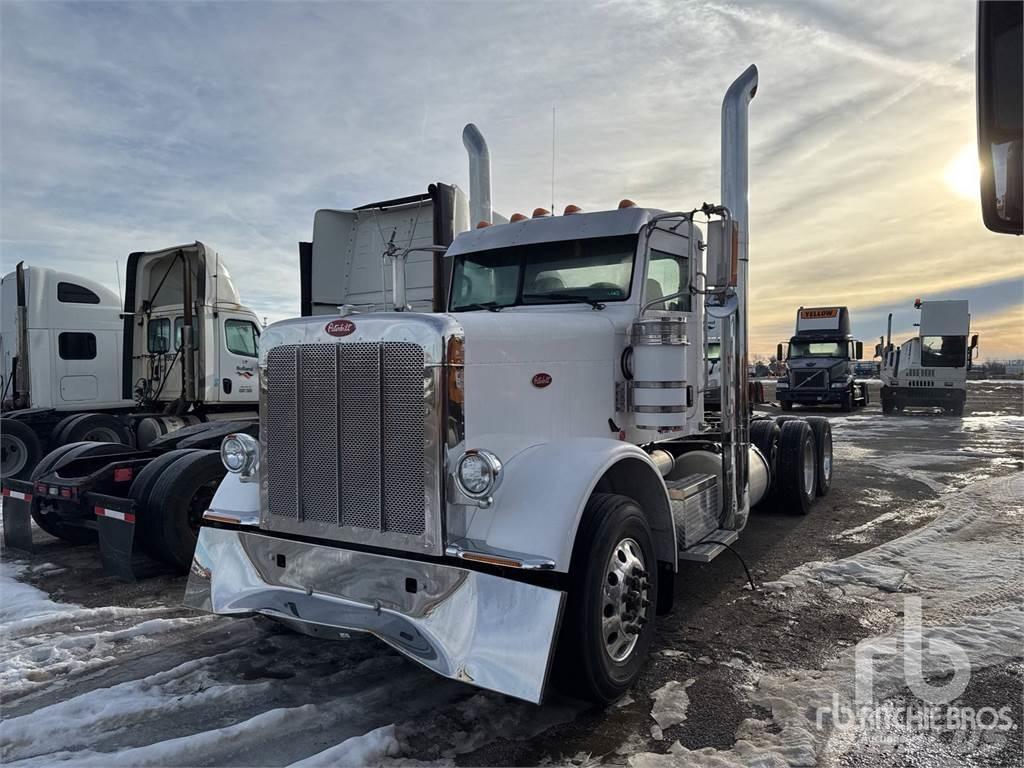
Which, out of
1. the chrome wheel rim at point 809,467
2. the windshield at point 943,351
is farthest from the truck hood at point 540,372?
the windshield at point 943,351

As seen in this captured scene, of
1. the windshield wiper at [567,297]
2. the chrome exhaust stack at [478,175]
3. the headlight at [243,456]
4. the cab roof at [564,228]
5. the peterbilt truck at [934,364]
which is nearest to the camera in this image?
the headlight at [243,456]

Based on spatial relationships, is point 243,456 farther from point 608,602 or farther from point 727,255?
point 727,255

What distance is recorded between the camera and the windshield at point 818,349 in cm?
2581

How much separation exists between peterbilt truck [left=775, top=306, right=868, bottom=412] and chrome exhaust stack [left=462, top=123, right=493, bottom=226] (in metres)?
21.6

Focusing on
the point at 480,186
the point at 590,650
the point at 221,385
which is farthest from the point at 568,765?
the point at 221,385

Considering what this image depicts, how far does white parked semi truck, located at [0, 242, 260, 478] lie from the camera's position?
36.8ft

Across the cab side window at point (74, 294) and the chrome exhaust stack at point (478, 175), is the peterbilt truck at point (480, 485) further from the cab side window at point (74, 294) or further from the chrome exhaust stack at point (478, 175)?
the cab side window at point (74, 294)

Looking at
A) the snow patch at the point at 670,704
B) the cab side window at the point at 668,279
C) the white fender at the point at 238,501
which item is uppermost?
the cab side window at the point at 668,279

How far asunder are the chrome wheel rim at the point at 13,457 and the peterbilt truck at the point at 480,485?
9.21 meters

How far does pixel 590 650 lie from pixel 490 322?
1.71 m

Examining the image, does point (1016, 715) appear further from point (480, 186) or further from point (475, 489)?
point (480, 186)

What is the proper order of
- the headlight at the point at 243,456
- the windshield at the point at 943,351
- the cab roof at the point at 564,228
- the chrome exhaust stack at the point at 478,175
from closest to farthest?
1. the headlight at the point at 243,456
2. the cab roof at the point at 564,228
3. the chrome exhaust stack at the point at 478,175
4. the windshield at the point at 943,351

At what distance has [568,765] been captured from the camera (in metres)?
2.99

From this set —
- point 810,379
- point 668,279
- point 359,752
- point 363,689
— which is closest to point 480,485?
point 359,752
